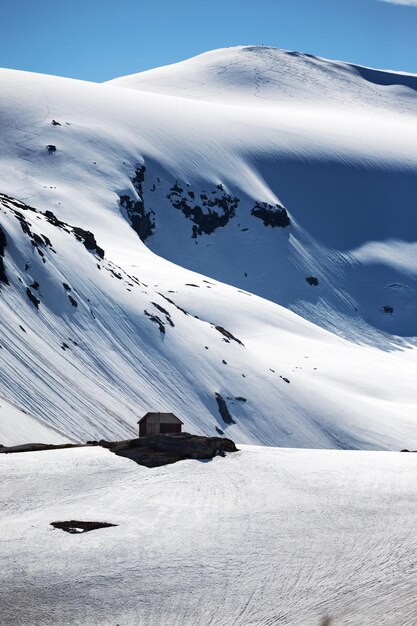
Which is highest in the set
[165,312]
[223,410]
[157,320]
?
[165,312]

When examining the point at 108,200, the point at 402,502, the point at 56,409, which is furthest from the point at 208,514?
the point at 108,200

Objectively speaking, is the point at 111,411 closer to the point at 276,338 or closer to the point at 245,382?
the point at 245,382

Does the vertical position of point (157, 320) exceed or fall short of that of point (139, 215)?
it falls short

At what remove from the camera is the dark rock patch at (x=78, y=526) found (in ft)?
104

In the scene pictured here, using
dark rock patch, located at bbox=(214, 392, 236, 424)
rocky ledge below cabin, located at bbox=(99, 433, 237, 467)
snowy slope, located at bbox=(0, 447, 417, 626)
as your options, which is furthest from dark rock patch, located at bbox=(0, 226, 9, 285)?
snowy slope, located at bbox=(0, 447, 417, 626)

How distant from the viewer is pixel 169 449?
39.3m

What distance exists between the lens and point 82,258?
4365 inches

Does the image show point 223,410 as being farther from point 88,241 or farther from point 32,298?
point 88,241

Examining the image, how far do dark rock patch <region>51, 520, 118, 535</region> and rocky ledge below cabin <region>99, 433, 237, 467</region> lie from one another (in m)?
6.12

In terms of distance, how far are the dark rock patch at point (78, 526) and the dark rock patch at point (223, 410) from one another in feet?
233

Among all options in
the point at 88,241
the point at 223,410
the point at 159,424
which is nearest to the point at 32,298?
the point at 223,410

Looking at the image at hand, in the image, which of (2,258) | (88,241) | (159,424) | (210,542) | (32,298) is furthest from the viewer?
(88,241)

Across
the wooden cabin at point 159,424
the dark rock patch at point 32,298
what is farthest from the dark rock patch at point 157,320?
the wooden cabin at point 159,424

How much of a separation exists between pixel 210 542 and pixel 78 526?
3950mm
